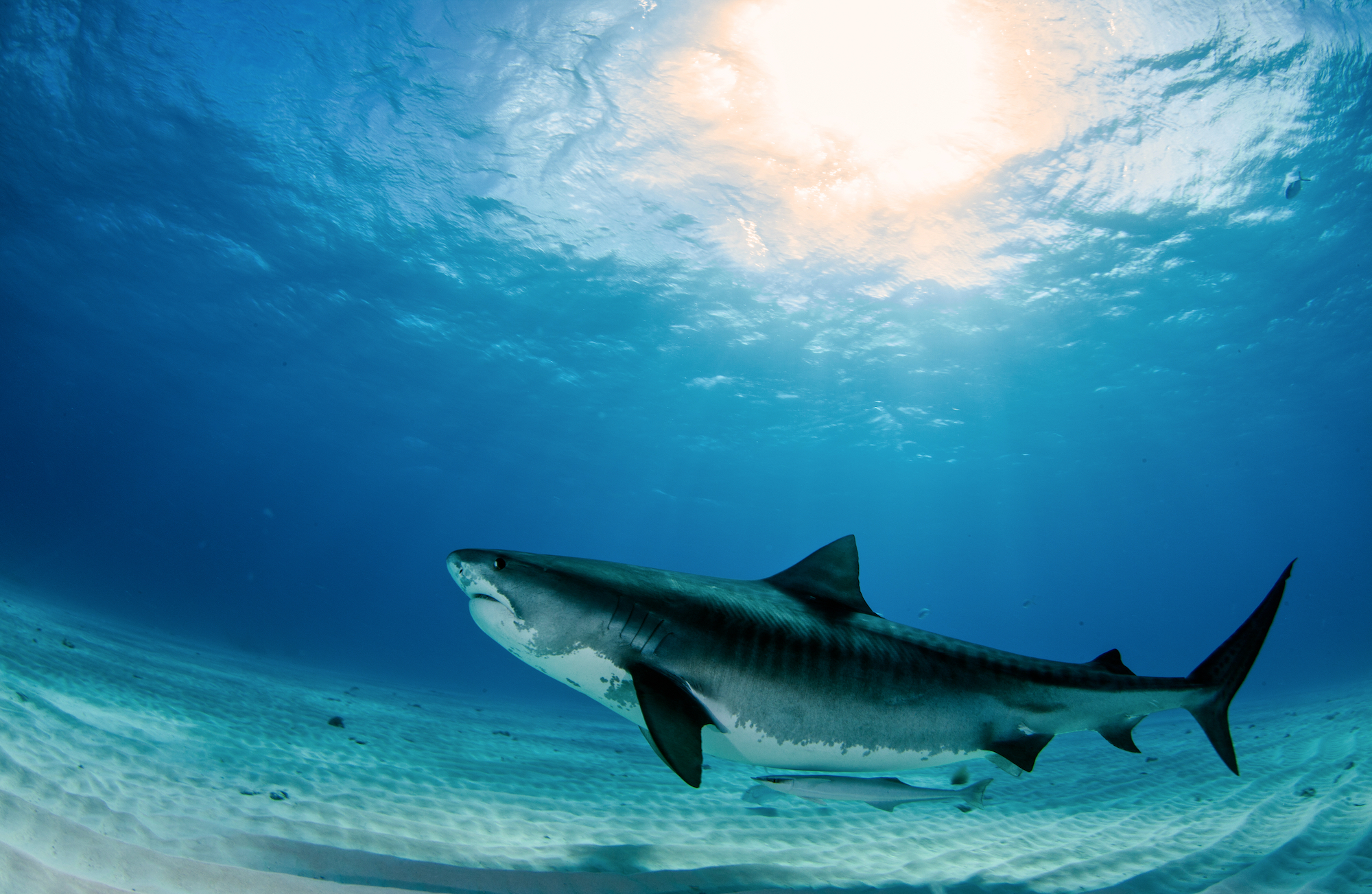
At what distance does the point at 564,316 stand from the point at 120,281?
22.0 metres

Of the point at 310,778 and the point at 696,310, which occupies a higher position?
the point at 696,310

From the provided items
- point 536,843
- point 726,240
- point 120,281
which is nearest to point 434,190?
point 726,240

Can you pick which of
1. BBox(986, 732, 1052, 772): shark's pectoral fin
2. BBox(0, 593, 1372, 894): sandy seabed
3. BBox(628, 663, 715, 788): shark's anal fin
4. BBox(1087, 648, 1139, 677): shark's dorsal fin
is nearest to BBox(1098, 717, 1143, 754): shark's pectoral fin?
BBox(1087, 648, 1139, 677): shark's dorsal fin

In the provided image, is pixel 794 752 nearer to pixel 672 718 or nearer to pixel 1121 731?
pixel 672 718

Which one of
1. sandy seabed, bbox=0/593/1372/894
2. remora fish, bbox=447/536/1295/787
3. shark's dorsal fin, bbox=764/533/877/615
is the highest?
shark's dorsal fin, bbox=764/533/877/615

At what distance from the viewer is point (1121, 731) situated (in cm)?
313

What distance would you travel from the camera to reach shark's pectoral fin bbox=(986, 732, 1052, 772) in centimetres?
290

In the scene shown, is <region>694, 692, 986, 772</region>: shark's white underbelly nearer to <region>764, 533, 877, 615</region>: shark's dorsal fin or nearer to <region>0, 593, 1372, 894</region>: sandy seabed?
<region>764, 533, 877, 615</region>: shark's dorsal fin

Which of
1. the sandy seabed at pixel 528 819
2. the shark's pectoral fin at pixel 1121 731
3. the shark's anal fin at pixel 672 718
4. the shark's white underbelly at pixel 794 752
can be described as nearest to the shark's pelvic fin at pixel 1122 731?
the shark's pectoral fin at pixel 1121 731

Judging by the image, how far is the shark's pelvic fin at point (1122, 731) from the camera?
3.08 metres

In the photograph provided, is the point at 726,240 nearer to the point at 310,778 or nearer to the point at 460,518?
the point at 310,778

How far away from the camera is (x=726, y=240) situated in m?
18.1

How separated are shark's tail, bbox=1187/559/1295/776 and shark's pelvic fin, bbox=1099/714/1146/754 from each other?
14.3 inches

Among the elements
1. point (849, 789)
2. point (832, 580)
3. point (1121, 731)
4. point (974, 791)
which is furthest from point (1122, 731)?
point (974, 791)
